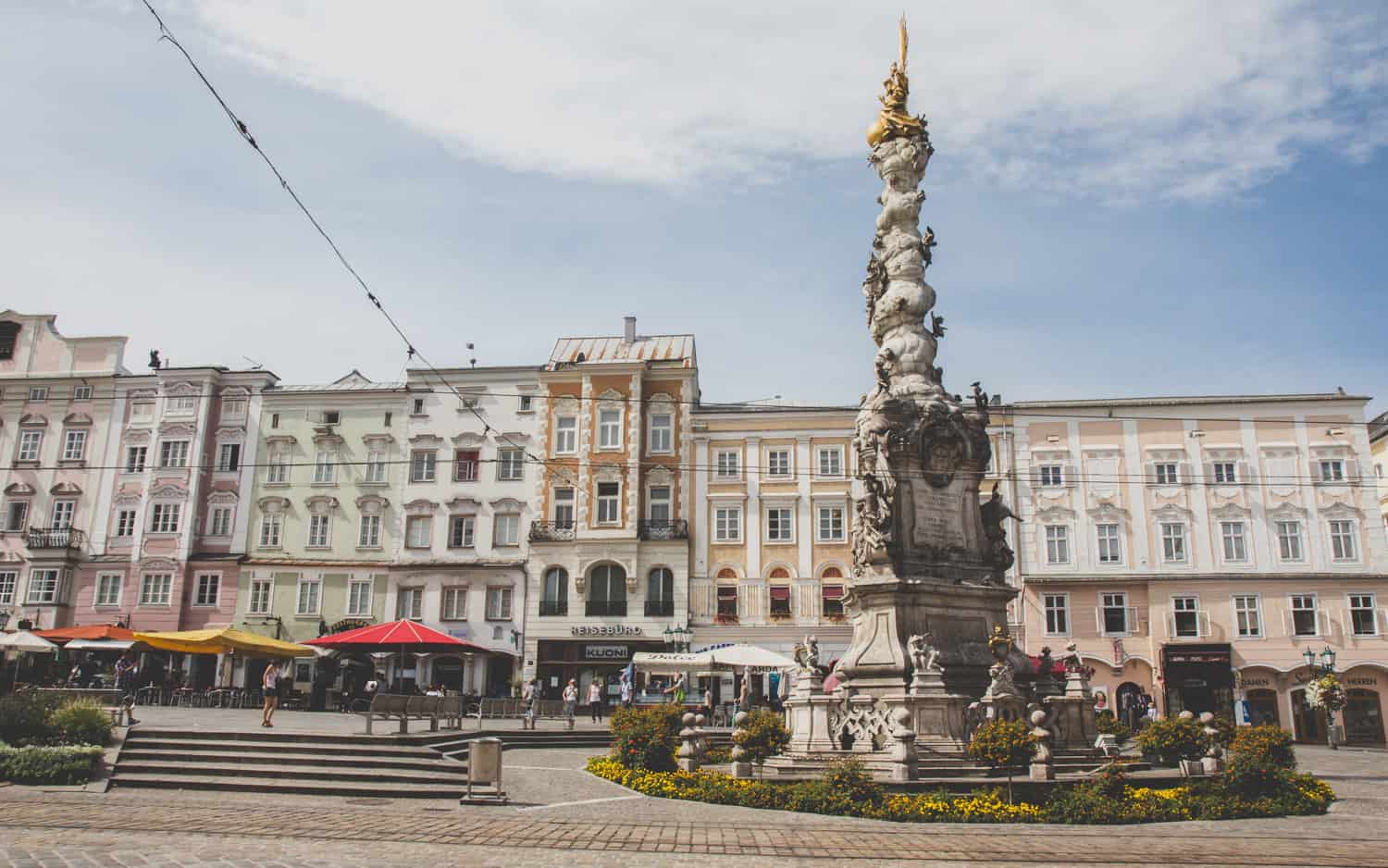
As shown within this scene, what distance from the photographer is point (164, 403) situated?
154ft

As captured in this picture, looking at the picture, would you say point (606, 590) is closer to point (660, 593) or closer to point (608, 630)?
point (608, 630)

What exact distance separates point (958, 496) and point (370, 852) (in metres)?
12.3

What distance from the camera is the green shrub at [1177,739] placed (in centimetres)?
1608

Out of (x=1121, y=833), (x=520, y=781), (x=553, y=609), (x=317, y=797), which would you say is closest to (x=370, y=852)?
(x=317, y=797)

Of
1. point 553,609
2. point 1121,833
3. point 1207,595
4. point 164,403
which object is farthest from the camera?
point 164,403

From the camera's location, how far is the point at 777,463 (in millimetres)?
43750

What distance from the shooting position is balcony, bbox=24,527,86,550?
45156mm

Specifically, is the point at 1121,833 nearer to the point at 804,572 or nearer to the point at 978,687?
the point at 978,687

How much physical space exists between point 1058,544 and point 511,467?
2226 centimetres

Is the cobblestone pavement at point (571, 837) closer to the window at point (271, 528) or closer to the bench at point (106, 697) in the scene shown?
the bench at point (106, 697)

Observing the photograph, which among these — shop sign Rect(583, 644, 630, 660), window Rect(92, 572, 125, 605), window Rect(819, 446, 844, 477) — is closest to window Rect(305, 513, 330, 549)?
window Rect(92, 572, 125, 605)

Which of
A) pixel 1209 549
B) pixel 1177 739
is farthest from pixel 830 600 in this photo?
pixel 1177 739

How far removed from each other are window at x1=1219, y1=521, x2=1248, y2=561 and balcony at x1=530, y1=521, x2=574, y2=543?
25.2 meters

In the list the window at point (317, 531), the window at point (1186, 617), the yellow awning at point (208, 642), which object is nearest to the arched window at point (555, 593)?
the window at point (317, 531)
